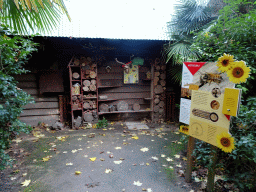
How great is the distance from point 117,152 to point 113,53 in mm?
3259

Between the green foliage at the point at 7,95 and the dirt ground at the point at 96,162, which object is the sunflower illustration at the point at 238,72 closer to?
the dirt ground at the point at 96,162

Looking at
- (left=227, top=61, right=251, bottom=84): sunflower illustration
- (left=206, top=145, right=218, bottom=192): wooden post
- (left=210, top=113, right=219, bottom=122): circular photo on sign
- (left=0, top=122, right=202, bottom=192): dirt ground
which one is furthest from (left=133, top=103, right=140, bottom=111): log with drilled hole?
(left=227, top=61, right=251, bottom=84): sunflower illustration

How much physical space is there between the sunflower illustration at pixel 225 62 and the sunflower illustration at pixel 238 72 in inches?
1.9

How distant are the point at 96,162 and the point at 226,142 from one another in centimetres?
235

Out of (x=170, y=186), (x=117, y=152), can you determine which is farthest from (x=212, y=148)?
(x=117, y=152)

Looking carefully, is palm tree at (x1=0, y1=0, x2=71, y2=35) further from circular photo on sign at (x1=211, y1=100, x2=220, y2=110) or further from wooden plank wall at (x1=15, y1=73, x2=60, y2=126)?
wooden plank wall at (x1=15, y1=73, x2=60, y2=126)

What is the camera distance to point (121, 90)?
586 cm

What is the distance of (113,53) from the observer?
557 cm

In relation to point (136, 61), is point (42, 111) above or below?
below

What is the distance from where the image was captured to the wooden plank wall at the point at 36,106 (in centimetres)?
520

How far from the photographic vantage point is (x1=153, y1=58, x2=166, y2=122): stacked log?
5.60 metres

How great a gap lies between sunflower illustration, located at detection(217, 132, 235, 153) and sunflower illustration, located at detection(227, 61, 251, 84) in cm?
61

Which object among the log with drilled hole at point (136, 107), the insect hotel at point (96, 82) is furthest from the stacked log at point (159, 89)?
the log with drilled hole at point (136, 107)

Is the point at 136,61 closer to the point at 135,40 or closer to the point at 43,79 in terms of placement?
the point at 135,40
